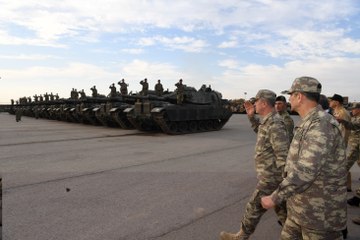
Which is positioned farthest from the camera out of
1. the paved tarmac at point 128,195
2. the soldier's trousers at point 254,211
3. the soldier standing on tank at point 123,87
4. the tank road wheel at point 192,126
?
the soldier standing on tank at point 123,87

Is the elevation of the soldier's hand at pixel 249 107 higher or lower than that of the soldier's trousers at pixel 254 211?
higher

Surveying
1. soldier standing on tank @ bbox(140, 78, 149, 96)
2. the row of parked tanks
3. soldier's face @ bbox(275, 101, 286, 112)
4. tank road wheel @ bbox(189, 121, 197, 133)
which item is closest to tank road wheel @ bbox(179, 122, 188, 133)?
the row of parked tanks

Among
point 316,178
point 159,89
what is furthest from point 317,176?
point 159,89

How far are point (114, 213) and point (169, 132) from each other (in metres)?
13.2

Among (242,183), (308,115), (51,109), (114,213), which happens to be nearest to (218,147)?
(242,183)

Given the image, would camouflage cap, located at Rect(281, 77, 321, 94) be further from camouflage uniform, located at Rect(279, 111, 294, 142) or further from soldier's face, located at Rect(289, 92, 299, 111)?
camouflage uniform, located at Rect(279, 111, 294, 142)

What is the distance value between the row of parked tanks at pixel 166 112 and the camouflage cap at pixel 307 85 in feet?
49.5

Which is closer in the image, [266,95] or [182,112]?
[266,95]

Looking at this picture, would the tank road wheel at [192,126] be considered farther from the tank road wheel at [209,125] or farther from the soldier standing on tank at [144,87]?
the soldier standing on tank at [144,87]

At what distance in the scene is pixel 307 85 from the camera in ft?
9.79

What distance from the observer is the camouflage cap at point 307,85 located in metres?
2.98

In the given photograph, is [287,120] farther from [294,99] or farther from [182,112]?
[182,112]

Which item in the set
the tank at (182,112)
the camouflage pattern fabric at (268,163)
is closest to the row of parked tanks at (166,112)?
the tank at (182,112)

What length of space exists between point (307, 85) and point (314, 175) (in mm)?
718
